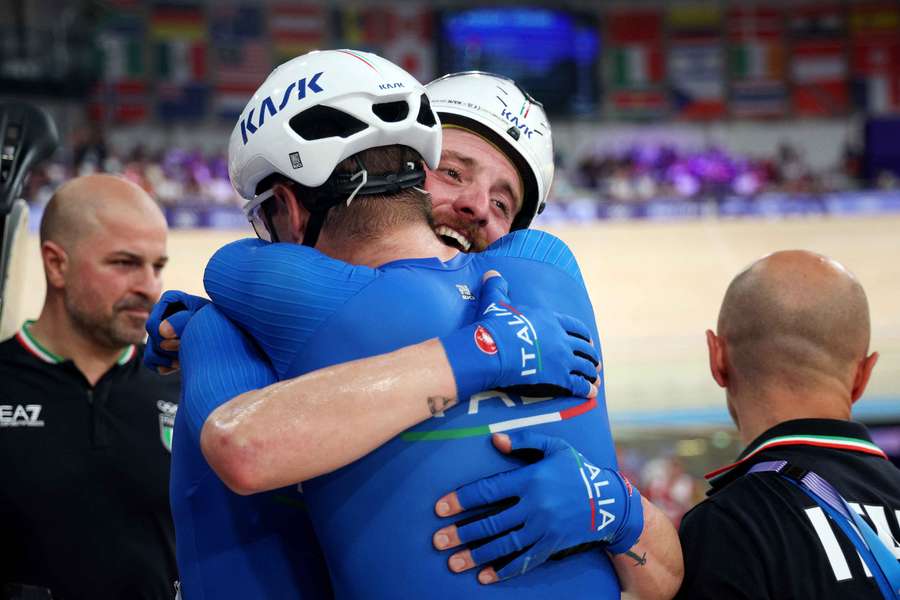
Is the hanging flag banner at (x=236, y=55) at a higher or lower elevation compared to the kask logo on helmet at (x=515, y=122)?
higher

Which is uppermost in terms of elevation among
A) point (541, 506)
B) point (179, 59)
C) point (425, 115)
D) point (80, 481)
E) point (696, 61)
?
point (179, 59)

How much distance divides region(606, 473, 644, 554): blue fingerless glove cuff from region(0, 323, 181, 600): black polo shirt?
196 centimetres

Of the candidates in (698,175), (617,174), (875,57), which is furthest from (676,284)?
(875,57)

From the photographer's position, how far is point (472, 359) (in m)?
1.73

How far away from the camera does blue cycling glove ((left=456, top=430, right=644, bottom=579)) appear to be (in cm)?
172

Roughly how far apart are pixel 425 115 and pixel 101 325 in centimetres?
205

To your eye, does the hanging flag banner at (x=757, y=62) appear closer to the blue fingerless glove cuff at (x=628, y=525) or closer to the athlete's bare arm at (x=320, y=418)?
the blue fingerless glove cuff at (x=628, y=525)

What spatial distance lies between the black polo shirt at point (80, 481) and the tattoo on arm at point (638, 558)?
1948 millimetres

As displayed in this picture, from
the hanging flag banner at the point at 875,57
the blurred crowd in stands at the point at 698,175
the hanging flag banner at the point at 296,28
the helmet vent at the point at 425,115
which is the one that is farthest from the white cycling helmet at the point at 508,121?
the hanging flag banner at the point at 875,57

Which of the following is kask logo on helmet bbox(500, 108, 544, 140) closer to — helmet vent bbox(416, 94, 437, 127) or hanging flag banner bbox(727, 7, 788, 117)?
helmet vent bbox(416, 94, 437, 127)

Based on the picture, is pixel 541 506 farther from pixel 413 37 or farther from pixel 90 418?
pixel 413 37

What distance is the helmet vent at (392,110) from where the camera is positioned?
78.1 inches

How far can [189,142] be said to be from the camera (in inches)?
1041

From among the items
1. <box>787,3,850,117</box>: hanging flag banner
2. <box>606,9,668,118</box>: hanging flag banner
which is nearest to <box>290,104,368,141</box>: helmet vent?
<box>606,9,668,118</box>: hanging flag banner
